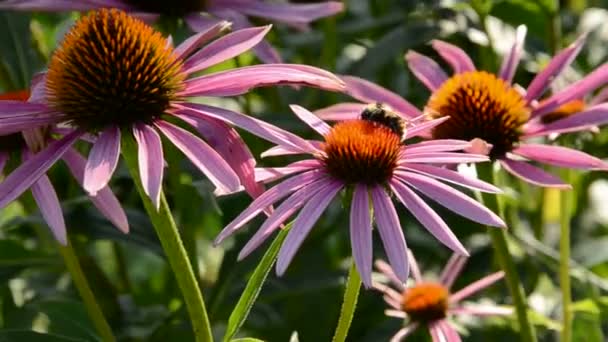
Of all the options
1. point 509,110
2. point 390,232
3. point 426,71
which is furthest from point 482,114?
point 390,232

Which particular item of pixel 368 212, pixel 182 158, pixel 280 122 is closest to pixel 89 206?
pixel 182 158

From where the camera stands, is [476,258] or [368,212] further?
[476,258]

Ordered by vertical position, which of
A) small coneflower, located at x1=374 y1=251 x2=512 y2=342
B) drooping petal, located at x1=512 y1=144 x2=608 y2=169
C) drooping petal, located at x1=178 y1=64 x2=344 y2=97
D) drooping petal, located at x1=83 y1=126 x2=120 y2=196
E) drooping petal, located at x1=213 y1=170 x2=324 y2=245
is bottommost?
small coneflower, located at x1=374 y1=251 x2=512 y2=342

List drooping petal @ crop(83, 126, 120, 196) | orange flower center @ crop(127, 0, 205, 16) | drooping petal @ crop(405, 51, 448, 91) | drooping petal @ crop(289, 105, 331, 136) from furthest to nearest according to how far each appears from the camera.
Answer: orange flower center @ crop(127, 0, 205, 16), drooping petal @ crop(405, 51, 448, 91), drooping petal @ crop(289, 105, 331, 136), drooping petal @ crop(83, 126, 120, 196)

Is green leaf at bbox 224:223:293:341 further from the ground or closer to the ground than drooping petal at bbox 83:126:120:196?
closer to the ground

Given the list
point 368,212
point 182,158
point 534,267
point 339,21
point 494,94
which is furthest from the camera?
point 339,21

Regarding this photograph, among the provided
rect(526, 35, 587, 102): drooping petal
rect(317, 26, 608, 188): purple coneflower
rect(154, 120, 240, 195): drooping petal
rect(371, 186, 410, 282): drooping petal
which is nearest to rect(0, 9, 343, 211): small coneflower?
rect(154, 120, 240, 195): drooping petal

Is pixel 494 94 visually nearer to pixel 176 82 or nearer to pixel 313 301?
pixel 176 82

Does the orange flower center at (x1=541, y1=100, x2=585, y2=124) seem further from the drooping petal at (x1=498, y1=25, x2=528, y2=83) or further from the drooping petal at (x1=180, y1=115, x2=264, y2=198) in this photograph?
the drooping petal at (x1=180, y1=115, x2=264, y2=198)
